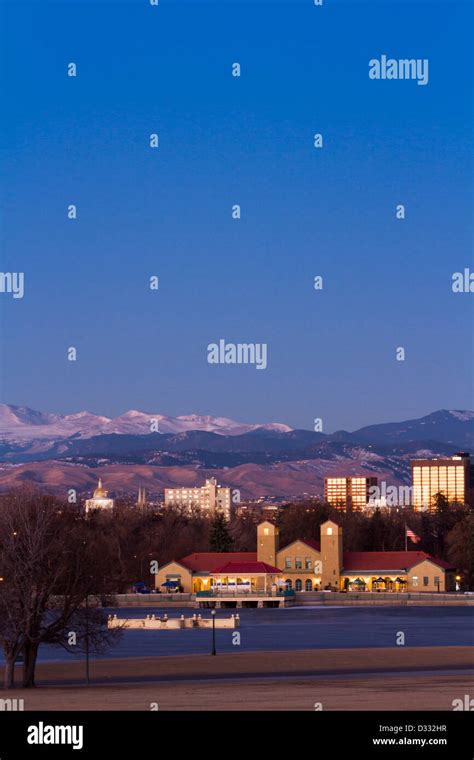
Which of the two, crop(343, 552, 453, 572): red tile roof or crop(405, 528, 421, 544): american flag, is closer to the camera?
crop(343, 552, 453, 572): red tile roof

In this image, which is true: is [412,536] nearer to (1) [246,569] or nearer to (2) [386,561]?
(2) [386,561]

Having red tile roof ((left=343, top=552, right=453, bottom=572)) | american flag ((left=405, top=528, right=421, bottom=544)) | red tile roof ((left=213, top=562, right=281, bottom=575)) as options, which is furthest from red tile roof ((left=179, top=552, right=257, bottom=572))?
american flag ((left=405, top=528, right=421, bottom=544))

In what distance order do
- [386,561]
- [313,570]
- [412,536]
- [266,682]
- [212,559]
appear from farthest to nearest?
[412,536] < [212,559] < [313,570] < [386,561] < [266,682]

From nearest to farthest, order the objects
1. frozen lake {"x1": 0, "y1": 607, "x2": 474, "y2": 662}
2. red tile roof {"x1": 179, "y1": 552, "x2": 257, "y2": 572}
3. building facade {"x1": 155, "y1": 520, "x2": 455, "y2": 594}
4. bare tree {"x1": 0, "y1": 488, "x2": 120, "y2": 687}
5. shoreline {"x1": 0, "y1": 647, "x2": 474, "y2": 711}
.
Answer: shoreline {"x1": 0, "y1": 647, "x2": 474, "y2": 711}, bare tree {"x1": 0, "y1": 488, "x2": 120, "y2": 687}, frozen lake {"x1": 0, "y1": 607, "x2": 474, "y2": 662}, building facade {"x1": 155, "y1": 520, "x2": 455, "y2": 594}, red tile roof {"x1": 179, "y1": 552, "x2": 257, "y2": 572}

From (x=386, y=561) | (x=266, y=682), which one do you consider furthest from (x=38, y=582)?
(x=386, y=561)

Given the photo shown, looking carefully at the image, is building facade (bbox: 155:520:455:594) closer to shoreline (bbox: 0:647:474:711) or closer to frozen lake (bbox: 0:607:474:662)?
frozen lake (bbox: 0:607:474:662)
